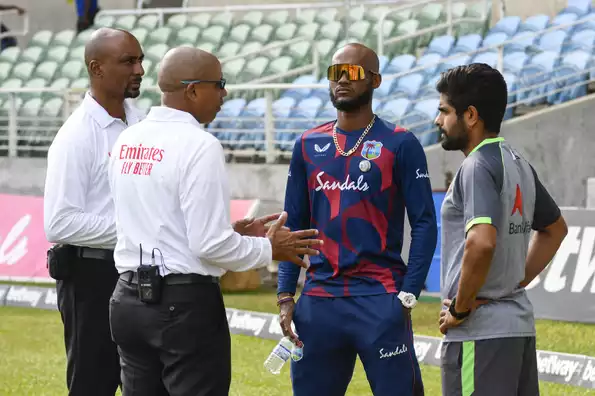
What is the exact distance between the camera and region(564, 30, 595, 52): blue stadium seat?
1545 cm

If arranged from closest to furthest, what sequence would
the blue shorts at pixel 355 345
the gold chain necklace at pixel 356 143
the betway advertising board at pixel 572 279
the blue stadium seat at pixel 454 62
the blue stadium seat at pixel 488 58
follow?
the blue shorts at pixel 355 345, the gold chain necklace at pixel 356 143, the betway advertising board at pixel 572 279, the blue stadium seat at pixel 488 58, the blue stadium seat at pixel 454 62

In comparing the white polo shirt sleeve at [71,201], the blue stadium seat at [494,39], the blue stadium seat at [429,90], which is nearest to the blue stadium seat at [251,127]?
the blue stadium seat at [429,90]

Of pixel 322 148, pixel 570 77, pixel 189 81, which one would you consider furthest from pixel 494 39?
pixel 189 81

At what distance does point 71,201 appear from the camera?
5.24 metres

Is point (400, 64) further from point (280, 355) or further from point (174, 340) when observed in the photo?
point (174, 340)

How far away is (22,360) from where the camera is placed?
952cm

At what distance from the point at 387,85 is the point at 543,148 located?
2.88 meters

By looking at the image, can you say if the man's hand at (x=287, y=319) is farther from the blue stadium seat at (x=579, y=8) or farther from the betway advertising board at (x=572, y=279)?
the blue stadium seat at (x=579, y=8)

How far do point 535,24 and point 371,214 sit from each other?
1295cm

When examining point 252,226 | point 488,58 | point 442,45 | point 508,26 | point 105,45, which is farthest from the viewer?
point 508,26

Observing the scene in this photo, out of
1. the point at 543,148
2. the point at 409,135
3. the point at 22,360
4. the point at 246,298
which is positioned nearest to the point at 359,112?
the point at 409,135

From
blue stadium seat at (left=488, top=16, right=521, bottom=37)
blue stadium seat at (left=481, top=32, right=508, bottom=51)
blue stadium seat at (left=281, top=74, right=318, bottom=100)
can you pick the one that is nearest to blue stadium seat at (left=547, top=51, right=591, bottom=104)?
blue stadium seat at (left=481, top=32, right=508, bottom=51)

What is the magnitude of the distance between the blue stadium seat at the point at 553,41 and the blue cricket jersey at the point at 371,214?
1110cm

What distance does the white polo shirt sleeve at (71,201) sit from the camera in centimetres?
522
